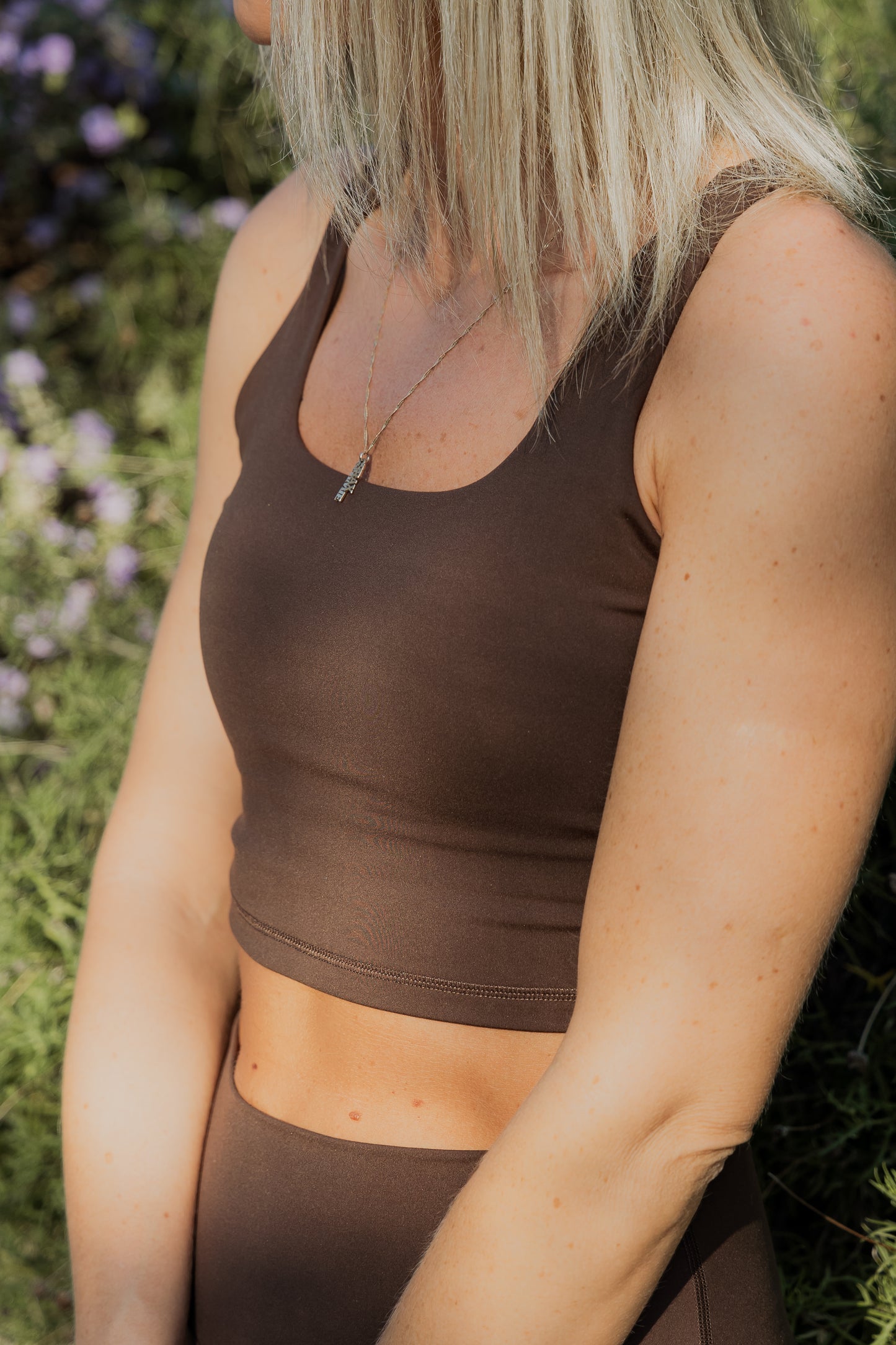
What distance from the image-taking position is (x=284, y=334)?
4.25 feet

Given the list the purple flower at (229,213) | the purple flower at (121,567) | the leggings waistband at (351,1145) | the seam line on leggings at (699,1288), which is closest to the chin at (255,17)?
the leggings waistband at (351,1145)

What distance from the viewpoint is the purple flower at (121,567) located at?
2.81 metres

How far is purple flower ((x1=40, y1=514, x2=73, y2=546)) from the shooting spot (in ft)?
9.47

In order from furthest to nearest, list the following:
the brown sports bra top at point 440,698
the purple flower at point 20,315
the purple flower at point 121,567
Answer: the purple flower at point 20,315 → the purple flower at point 121,567 → the brown sports bra top at point 440,698

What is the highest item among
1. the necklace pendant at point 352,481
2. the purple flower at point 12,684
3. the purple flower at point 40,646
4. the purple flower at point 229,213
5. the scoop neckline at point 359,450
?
the scoop neckline at point 359,450

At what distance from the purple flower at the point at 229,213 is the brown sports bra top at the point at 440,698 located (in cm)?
233

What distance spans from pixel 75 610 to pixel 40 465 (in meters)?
0.49

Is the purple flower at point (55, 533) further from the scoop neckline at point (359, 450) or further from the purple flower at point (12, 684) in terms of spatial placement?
the scoop neckline at point (359, 450)

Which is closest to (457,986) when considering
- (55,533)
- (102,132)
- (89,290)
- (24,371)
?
(55,533)

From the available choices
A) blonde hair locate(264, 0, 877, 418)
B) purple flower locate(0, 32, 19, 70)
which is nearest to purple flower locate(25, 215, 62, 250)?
purple flower locate(0, 32, 19, 70)

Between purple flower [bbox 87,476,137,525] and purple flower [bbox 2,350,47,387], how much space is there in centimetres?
38

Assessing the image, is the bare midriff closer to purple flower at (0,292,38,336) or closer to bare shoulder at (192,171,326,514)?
bare shoulder at (192,171,326,514)

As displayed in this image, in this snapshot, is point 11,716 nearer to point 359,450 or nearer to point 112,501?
point 112,501

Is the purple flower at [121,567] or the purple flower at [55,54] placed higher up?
the purple flower at [55,54]
